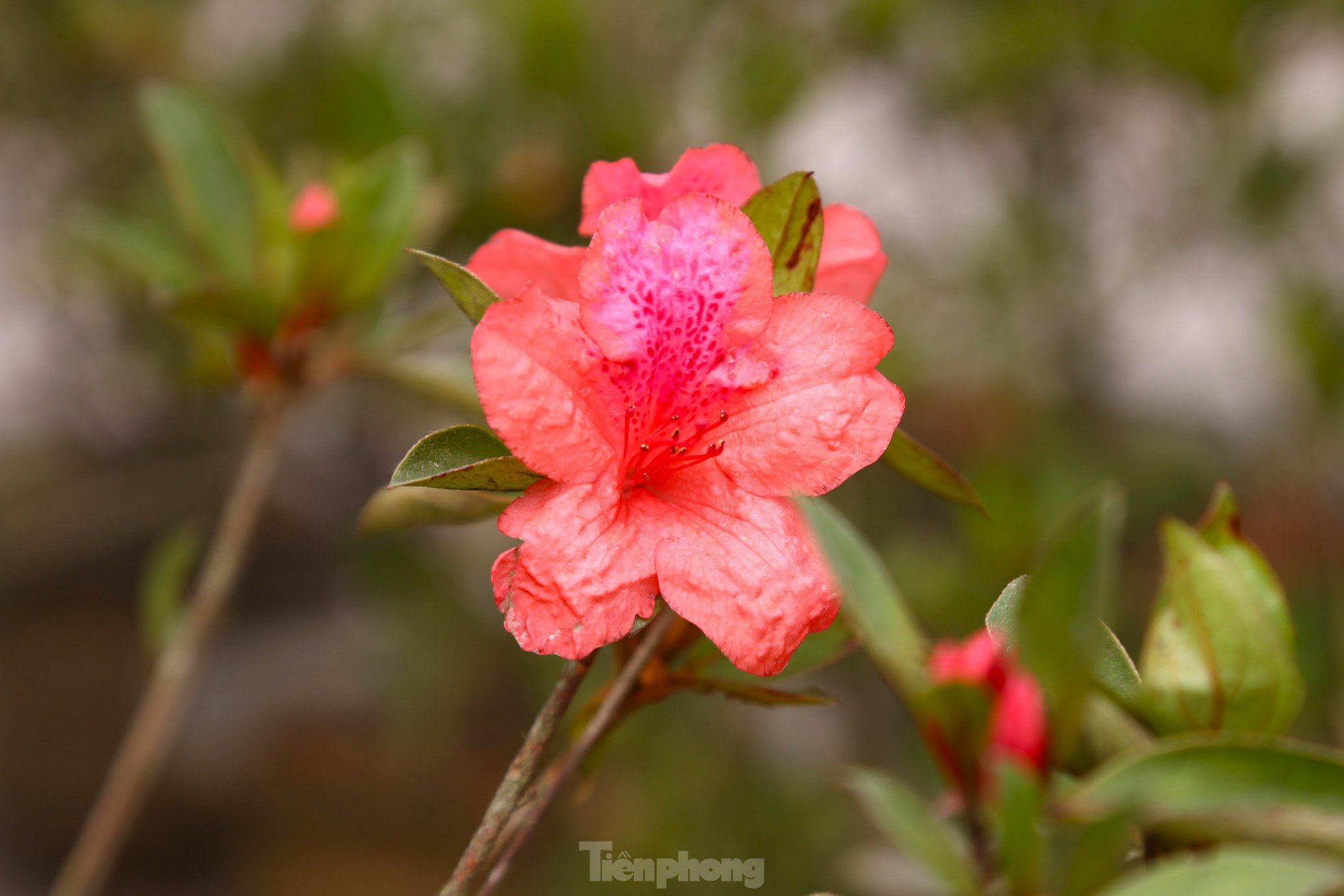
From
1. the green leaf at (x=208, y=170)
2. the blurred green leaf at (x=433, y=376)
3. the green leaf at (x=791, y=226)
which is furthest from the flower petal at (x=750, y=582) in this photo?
the green leaf at (x=208, y=170)

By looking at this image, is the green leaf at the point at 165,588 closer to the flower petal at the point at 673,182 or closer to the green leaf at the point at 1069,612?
the flower petal at the point at 673,182

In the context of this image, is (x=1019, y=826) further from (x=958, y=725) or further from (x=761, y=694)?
(x=761, y=694)

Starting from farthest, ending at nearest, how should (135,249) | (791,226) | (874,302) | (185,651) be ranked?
(874,302), (135,249), (185,651), (791,226)

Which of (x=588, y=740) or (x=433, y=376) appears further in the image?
(x=433, y=376)

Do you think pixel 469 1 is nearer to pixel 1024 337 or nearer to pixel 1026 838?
pixel 1024 337

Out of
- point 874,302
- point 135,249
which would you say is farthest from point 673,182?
point 874,302

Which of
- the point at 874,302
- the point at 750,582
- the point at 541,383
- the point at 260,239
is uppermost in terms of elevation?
the point at 260,239

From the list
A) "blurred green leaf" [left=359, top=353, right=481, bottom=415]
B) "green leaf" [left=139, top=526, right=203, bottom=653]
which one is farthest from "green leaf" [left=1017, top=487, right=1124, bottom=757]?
"green leaf" [left=139, top=526, right=203, bottom=653]
